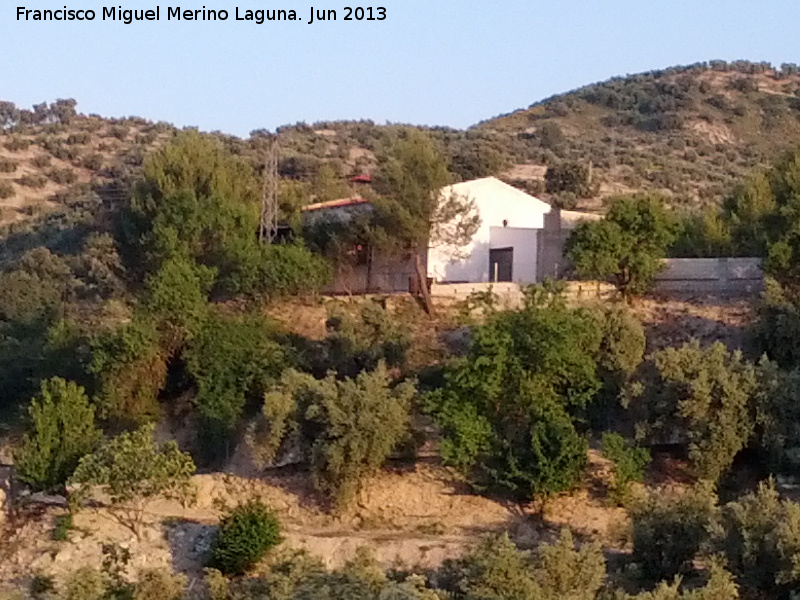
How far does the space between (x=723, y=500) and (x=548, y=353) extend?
446 cm

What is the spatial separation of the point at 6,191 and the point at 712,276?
38.9 meters

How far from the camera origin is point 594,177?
53.0 m

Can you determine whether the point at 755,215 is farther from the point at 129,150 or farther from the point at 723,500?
the point at 129,150

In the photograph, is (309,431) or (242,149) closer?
(309,431)

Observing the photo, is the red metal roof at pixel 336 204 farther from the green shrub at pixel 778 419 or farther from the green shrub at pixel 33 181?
the green shrub at pixel 33 181

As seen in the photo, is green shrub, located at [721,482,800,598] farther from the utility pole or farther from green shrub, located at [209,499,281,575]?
the utility pole

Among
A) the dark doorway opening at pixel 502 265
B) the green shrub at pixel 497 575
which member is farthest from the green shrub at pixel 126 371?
the green shrub at pixel 497 575

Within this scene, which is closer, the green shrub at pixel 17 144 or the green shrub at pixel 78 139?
the green shrub at pixel 17 144

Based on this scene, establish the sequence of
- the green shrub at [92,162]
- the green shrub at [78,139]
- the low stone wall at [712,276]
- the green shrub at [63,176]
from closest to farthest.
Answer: the low stone wall at [712,276], the green shrub at [63,176], the green shrub at [92,162], the green shrub at [78,139]

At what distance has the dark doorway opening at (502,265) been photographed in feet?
117

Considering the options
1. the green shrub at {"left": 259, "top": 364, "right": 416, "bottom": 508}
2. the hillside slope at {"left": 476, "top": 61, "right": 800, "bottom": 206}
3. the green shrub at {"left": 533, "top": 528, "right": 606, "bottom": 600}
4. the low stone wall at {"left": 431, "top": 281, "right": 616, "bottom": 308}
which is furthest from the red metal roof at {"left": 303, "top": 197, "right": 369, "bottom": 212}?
the green shrub at {"left": 533, "top": 528, "right": 606, "bottom": 600}

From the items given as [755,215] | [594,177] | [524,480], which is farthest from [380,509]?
[594,177]

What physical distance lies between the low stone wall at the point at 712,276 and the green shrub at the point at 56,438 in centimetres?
1463

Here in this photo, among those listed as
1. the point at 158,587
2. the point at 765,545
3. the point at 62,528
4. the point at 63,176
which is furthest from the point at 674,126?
the point at 158,587
